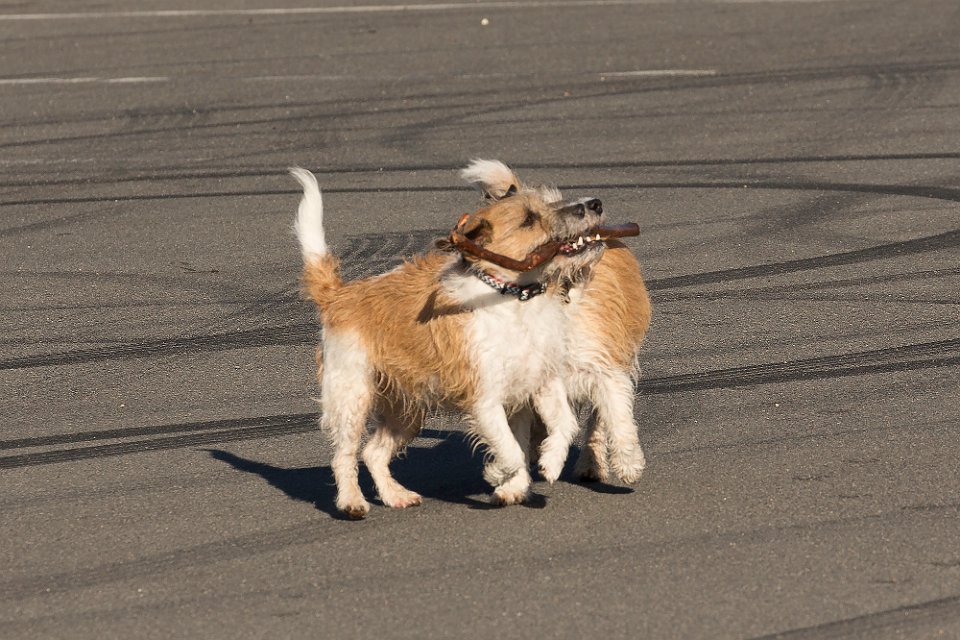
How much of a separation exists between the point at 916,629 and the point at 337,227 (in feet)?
25.7

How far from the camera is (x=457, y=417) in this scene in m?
8.30

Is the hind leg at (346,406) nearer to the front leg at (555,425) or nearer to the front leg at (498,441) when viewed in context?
the front leg at (498,441)

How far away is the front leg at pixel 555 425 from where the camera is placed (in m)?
7.10

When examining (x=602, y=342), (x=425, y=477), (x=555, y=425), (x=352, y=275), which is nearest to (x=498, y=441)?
(x=555, y=425)

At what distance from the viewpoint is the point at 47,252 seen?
1242 centimetres

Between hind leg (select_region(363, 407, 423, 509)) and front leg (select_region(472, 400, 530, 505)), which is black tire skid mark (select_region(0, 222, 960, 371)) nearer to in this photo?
hind leg (select_region(363, 407, 423, 509))

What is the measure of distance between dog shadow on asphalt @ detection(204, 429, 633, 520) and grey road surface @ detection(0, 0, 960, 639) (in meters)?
0.02

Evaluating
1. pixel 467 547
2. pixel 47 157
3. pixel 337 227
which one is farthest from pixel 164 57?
pixel 467 547

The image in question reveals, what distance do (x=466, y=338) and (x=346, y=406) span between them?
2.20 ft

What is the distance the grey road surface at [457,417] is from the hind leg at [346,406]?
0.18 metres

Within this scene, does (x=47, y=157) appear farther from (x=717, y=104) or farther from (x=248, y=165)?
(x=717, y=104)

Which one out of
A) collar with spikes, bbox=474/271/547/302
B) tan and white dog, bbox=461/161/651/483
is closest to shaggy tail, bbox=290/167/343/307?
tan and white dog, bbox=461/161/651/483

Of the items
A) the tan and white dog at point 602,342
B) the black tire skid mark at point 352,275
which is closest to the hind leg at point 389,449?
the tan and white dog at point 602,342

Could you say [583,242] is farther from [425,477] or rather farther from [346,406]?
[425,477]
